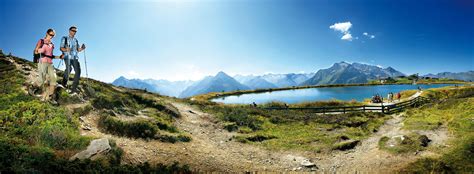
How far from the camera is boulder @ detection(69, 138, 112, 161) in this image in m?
9.55

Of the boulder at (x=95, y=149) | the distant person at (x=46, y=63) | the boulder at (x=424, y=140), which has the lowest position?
the boulder at (x=424, y=140)

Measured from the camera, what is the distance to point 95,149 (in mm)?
10242

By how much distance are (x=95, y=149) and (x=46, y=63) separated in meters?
7.68

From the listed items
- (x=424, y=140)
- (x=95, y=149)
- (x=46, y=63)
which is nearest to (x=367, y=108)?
(x=424, y=140)

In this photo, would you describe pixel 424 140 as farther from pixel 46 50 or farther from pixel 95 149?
pixel 46 50

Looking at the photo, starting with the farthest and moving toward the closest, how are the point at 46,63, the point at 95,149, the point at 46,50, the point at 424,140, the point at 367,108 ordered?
1. the point at 367,108
2. the point at 424,140
3. the point at 46,63
4. the point at 46,50
5. the point at 95,149

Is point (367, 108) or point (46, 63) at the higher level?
point (46, 63)

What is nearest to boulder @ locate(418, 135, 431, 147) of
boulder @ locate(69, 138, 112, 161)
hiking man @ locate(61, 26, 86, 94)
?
boulder @ locate(69, 138, 112, 161)

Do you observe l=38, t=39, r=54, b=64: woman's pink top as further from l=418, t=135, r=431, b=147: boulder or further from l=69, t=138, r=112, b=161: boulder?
l=418, t=135, r=431, b=147: boulder

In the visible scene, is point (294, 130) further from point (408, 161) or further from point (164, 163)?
point (164, 163)

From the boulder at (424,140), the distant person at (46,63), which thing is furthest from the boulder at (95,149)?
the boulder at (424,140)

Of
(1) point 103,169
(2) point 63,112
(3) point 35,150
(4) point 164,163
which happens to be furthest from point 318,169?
(2) point 63,112

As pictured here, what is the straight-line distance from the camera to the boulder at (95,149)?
955 cm

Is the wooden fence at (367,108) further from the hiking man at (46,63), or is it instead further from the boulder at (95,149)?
the boulder at (95,149)
